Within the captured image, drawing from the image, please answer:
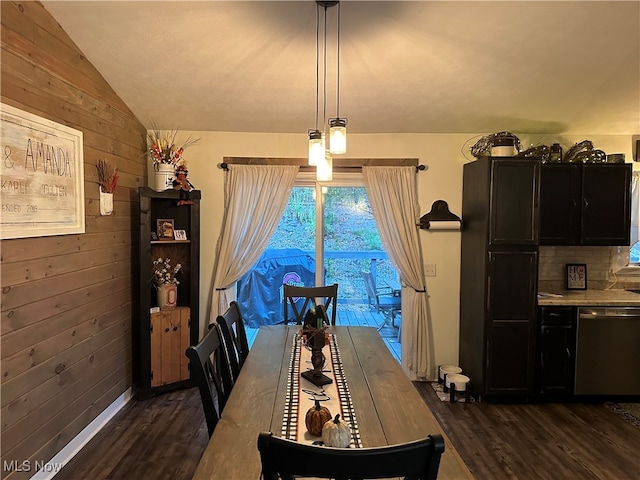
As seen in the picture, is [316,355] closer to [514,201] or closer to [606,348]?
[514,201]

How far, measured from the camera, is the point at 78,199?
2.69 m

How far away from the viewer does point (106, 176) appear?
A: 302 cm

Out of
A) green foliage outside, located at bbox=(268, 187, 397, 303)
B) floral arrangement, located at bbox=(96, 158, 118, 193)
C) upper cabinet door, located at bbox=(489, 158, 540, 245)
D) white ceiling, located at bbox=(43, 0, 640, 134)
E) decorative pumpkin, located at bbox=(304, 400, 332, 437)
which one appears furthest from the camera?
green foliage outside, located at bbox=(268, 187, 397, 303)

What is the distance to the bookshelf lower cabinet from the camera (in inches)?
139

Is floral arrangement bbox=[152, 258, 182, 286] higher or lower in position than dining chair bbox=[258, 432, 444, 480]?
higher

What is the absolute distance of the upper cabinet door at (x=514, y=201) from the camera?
136 inches

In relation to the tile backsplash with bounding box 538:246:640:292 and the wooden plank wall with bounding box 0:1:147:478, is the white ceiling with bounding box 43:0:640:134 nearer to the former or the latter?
the wooden plank wall with bounding box 0:1:147:478

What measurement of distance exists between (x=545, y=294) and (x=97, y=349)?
3.74 meters

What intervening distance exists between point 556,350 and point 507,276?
0.78 metres

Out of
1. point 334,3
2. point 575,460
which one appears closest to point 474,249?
point 575,460

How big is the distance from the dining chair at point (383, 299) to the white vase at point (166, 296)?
1.87 meters

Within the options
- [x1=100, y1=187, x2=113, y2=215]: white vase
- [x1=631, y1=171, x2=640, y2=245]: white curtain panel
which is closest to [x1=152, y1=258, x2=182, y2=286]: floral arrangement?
[x1=100, y1=187, x2=113, y2=215]: white vase

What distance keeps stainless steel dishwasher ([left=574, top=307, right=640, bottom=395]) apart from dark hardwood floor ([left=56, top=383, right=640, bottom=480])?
235 millimetres

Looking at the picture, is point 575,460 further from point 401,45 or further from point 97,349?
point 97,349
